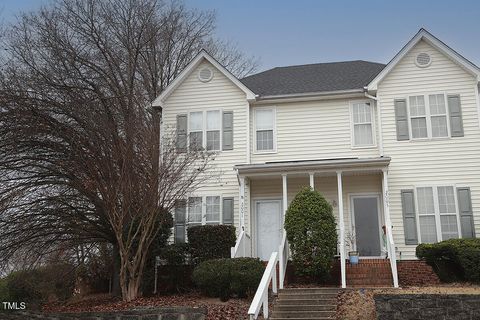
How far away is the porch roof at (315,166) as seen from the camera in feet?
53.6

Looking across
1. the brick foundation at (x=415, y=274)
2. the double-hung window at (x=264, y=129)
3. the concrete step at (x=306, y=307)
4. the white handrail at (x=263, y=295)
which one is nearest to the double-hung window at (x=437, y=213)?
the brick foundation at (x=415, y=274)

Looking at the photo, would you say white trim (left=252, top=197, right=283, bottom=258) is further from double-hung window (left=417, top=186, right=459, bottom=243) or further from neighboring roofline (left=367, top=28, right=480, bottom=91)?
neighboring roofline (left=367, top=28, right=480, bottom=91)

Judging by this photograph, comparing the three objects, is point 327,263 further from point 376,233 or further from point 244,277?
point 376,233

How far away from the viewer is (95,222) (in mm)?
16359

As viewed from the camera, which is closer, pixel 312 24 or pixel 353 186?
pixel 353 186

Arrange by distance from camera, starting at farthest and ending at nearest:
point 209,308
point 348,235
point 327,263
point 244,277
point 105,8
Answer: point 105,8
point 348,235
point 327,263
point 244,277
point 209,308

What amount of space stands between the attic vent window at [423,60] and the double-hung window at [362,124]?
209 cm

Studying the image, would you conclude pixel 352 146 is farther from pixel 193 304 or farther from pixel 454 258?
pixel 193 304

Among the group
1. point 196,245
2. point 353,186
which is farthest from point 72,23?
point 353,186

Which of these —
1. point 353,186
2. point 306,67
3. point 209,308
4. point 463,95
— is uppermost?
point 306,67

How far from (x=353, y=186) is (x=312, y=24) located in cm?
650

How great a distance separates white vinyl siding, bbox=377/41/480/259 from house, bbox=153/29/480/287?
0.03 metres

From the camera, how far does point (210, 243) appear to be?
1584 cm

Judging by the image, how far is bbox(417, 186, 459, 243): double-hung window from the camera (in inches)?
644
